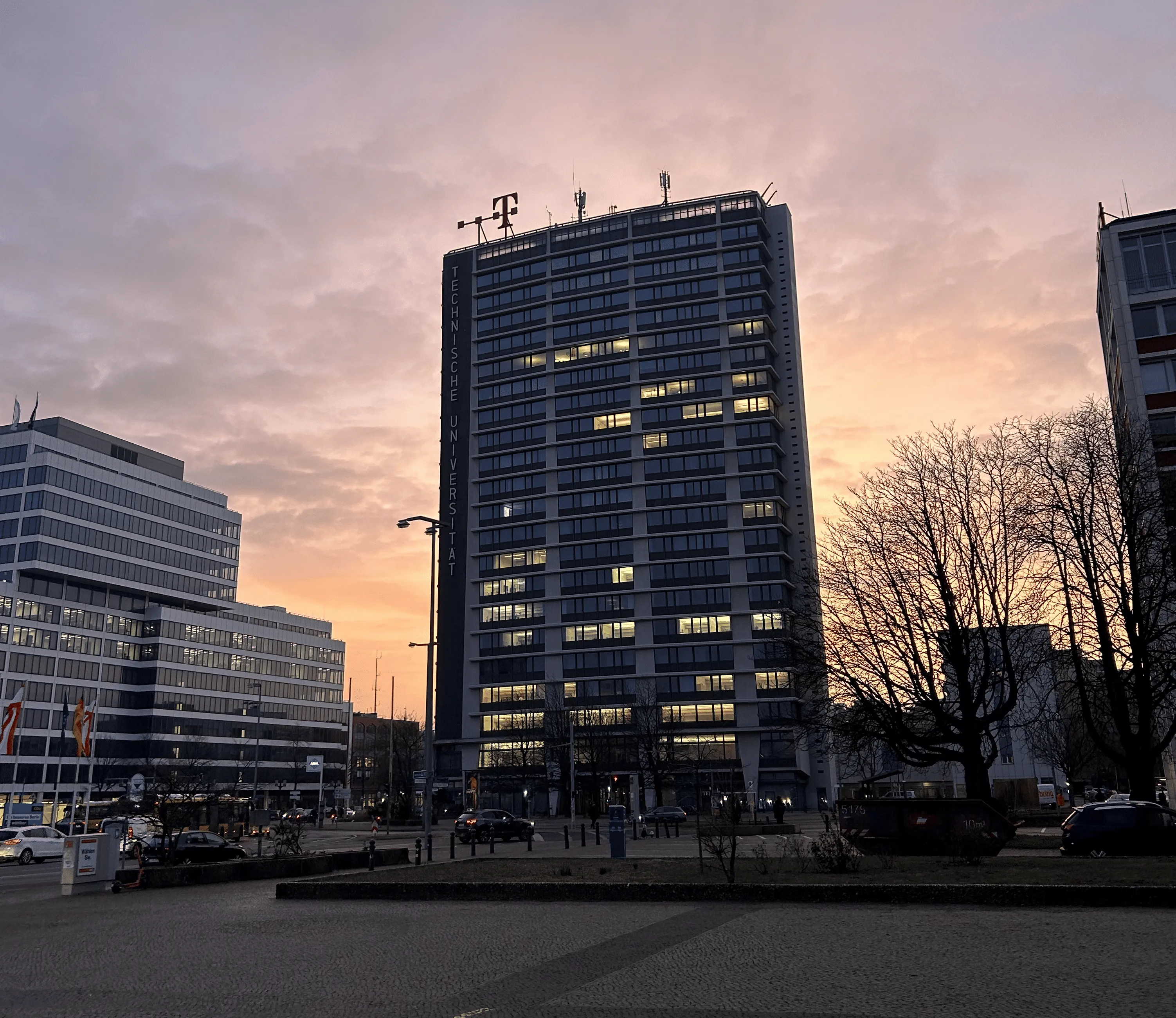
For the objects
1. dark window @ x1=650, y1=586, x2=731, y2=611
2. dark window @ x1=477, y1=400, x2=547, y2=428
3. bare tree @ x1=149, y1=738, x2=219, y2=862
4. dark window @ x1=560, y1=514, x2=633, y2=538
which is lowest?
bare tree @ x1=149, y1=738, x2=219, y2=862

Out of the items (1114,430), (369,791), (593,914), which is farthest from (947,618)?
(369,791)

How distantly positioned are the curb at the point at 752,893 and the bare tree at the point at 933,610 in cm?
1867

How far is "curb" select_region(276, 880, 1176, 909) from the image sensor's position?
1562 cm

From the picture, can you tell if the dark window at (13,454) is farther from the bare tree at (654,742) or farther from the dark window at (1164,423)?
the dark window at (1164,423)

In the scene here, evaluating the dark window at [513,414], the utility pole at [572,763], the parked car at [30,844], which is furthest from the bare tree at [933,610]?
the dark window at [513,414]

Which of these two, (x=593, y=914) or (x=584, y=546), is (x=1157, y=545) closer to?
(x=593, y=914)

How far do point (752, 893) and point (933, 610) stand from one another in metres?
20.4

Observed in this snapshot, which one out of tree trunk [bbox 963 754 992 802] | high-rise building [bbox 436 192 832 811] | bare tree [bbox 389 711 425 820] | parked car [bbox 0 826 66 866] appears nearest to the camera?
tree trunk [bbox 963 754 992 802]

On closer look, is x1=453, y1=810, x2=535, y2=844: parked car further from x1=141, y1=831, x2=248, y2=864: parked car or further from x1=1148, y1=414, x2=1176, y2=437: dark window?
x1=1148, y1=414, x2=1176, y2=437: dark window

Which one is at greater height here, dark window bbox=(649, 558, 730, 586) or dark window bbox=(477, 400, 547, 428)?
dark window bbox=(477, 400, 547, 428)

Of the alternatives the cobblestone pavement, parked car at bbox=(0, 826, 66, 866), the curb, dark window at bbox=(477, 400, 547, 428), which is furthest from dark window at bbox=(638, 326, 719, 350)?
the cobblestone pavement

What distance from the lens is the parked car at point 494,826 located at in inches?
1951

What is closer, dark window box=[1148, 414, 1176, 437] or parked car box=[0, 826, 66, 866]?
parked car box=[0, 826, 66, 866]

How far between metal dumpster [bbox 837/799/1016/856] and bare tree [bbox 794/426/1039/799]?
26.6ft
